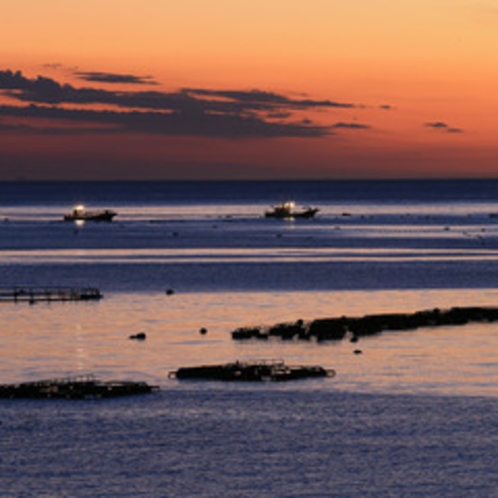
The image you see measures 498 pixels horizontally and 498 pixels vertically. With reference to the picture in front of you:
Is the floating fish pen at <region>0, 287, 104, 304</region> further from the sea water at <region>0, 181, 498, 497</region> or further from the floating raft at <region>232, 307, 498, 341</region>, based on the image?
the floating raft at <region>232, 307, 498, 341</region>

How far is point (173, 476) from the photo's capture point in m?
55.8

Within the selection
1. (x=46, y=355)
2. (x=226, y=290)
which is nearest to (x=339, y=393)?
(x=46, y=355)

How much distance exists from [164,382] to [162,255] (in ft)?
400

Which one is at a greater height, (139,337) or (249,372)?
(139,337)

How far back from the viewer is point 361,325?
9788cm

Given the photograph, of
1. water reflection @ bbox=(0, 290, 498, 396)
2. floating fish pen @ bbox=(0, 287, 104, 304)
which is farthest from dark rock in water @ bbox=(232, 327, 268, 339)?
floating fish pen @ bbox=(0, 287, 104, 304)

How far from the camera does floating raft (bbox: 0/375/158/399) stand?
7094 centimetres

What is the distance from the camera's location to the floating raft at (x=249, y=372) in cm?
7631

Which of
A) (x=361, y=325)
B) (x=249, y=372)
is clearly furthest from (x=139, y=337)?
(x=249, y=372)

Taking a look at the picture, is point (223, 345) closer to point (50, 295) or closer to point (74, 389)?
point (74, 389)

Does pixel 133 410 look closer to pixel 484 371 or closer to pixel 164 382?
pixel 164 382

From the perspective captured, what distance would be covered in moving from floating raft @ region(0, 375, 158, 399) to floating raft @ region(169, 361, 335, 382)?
4257mm

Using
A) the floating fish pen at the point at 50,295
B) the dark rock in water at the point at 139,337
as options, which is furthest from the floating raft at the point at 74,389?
the floating fish pen at the point at 50,295

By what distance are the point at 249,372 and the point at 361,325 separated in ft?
74.5
